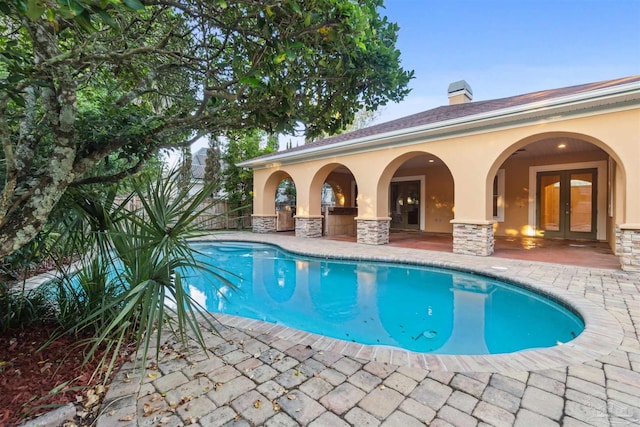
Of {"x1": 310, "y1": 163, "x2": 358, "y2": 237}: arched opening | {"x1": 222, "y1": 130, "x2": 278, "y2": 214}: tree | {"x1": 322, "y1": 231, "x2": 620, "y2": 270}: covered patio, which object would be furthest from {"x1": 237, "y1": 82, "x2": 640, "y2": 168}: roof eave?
{"x1": 222, "y1": 130, "x2": 278, "y2": 214}: tree

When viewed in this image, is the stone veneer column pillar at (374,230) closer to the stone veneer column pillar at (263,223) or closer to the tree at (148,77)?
the stone veneer column pillar at (263,223)

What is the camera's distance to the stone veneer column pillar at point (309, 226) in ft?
43.1

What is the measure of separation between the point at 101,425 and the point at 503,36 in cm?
Answer: 1487

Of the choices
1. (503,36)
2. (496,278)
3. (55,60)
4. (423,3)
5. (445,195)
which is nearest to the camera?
(55,60)

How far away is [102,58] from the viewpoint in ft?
7.83

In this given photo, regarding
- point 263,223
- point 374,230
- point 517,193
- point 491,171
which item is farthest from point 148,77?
point 517,193

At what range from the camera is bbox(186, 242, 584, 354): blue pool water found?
13.8ft

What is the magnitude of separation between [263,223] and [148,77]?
1203 centimetres

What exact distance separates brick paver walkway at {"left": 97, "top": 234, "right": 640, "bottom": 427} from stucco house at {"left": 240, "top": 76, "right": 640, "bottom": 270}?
17.5ft

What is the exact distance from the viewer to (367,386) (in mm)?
2385

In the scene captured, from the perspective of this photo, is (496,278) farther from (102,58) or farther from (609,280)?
(102,58)

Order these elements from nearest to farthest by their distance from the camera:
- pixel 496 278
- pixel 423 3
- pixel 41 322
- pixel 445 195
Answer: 1. pixel 41 322
2. pixel 496 278
3. pixel 423 3
4. pixel 445 195

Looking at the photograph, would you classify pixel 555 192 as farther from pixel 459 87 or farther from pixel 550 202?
pixel 459 87

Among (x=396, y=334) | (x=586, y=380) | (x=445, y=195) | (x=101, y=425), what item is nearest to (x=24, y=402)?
(x=101, y=425)
